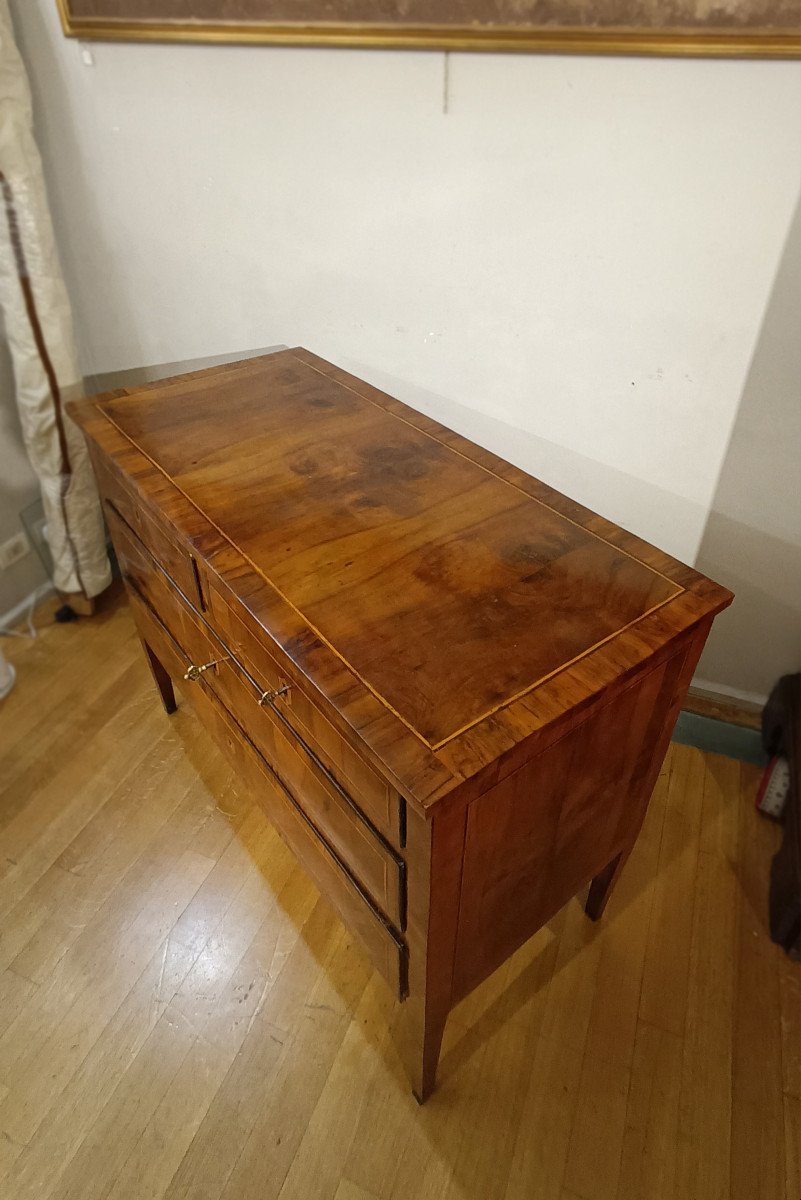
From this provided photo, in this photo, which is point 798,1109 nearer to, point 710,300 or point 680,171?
point 710,300

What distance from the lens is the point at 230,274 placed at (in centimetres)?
153

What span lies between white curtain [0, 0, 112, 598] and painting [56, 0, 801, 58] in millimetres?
322

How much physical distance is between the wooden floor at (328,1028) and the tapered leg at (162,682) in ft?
0.64

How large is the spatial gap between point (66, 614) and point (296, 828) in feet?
4.11

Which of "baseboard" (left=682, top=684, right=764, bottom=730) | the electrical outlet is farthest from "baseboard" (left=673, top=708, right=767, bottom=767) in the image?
the electrical outlet

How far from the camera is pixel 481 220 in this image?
3.91 ft

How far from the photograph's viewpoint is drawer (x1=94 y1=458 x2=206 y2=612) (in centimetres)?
101

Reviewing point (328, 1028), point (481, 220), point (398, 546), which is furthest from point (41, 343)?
point (328, 1028)

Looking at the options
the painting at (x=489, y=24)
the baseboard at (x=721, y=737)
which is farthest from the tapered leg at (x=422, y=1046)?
the painting at (x=489, y=24)

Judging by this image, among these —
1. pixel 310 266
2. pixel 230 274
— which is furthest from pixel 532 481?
pixel 230 274

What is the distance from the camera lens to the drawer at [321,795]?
0.83 meters

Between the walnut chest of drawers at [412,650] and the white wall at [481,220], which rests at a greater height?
the white wall at [481,220]

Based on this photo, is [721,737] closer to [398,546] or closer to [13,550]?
[398,546]

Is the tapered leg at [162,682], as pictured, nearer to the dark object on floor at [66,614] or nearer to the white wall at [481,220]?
the dark object on floor at [66,614]
